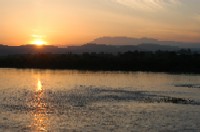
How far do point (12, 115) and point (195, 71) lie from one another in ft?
283

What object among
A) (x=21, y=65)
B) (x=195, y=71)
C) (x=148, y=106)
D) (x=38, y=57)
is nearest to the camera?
(x=148, y=106)

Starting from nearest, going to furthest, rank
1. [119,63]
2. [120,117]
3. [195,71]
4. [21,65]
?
[120,117] < [195,71] < [119,63] < [21,65]

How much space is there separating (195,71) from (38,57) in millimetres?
61062

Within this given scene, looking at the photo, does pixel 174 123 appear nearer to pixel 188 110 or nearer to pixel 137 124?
pixel 137 124

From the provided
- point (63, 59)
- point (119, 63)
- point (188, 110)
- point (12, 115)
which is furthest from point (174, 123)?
point (63, 59)

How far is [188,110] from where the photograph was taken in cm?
3550


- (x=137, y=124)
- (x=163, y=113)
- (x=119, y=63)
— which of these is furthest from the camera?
(x=119, y=63)

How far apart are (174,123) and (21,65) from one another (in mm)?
116105

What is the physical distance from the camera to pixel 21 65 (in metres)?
141

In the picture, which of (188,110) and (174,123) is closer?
(174,123)

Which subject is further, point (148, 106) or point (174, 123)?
point (148, 106)

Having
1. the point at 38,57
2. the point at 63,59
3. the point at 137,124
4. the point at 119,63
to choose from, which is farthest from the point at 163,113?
the point at 38,57

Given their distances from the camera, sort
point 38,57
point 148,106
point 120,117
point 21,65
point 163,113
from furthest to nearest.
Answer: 1. point 38,57
2. point 21,65
3. point 148,106
4. point 163,113
5. point 120,117

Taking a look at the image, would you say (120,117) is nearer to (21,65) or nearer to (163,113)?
(163,113)
